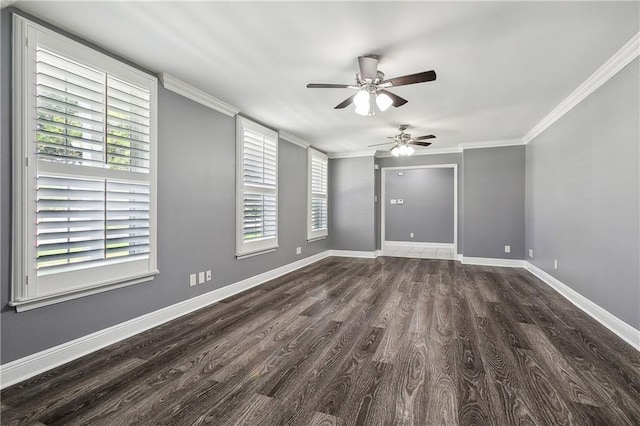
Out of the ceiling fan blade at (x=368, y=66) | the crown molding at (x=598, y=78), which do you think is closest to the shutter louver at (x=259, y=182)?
the ceiling fan blade at (x=368, y=66)

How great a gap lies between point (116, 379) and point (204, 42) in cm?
254

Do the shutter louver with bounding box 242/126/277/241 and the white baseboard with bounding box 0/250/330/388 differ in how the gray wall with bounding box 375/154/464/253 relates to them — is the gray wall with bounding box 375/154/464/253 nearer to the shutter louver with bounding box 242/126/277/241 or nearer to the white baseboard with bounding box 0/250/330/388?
the shutter louver with bounding box 242/126/277/241

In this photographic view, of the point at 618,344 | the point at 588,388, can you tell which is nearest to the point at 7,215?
the point at 588,388

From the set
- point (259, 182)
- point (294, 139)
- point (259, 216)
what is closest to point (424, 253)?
point (294, 139)

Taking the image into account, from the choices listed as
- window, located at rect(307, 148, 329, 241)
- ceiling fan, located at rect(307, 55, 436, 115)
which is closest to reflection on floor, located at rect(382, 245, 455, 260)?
window, located at rect(307, 148, 329, 241)

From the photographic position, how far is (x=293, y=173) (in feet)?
17.5

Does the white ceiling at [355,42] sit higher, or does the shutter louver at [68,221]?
the white ceiling at [355,42]

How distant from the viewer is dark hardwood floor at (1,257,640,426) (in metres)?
1.60

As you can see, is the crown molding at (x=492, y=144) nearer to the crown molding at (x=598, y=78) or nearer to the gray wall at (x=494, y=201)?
the gray wall at (x=494, y=201)

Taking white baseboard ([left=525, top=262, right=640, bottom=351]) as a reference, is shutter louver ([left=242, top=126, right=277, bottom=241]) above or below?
above

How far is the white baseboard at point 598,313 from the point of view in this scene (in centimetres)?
238

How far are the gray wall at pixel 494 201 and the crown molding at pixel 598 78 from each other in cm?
138

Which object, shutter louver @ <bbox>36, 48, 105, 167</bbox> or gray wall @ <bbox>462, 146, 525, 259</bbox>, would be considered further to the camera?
gray wall @ <bbox>462, 146, 525, 259</bbox>

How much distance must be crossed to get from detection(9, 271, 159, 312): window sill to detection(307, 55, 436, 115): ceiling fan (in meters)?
2.36
